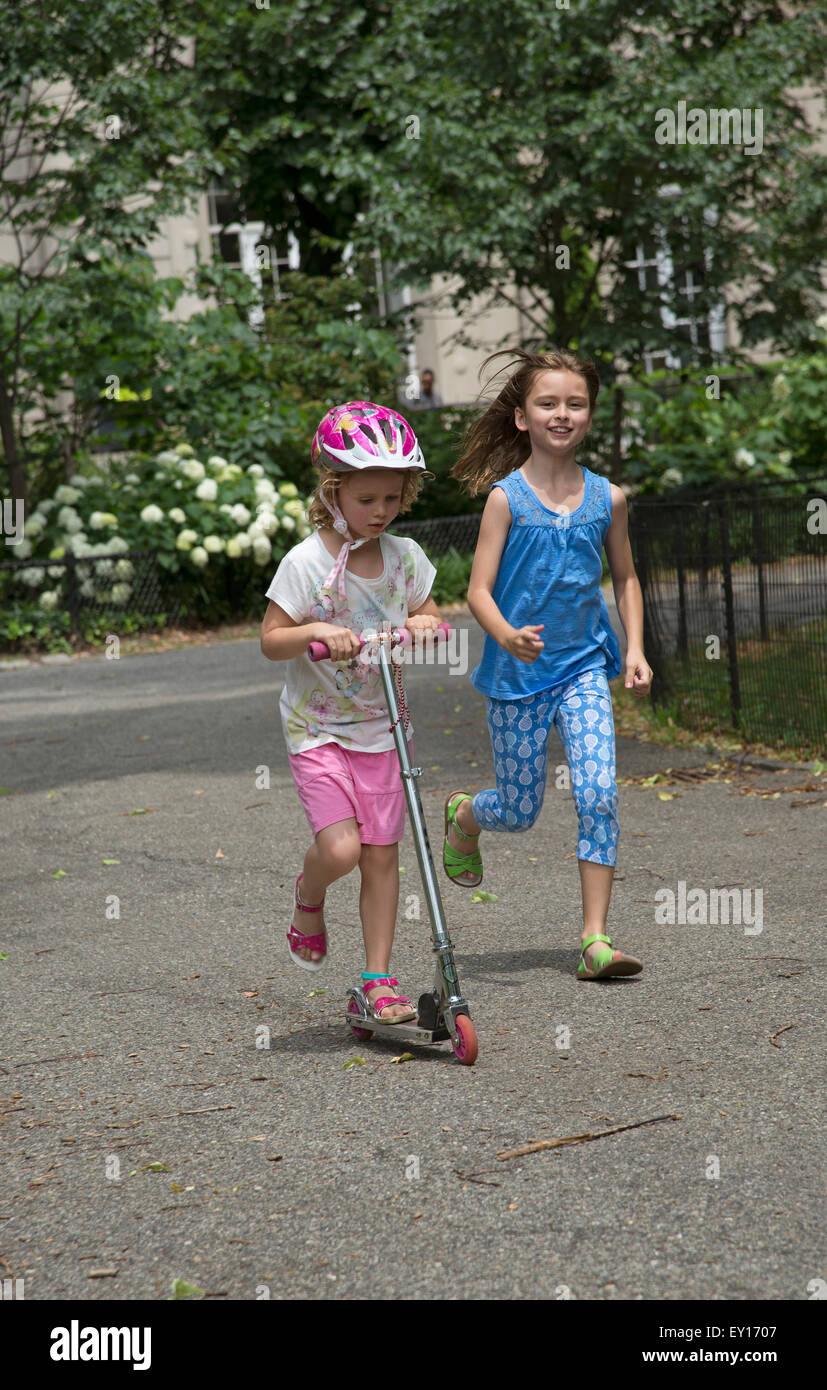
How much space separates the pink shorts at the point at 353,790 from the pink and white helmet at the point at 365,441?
0.76 metres

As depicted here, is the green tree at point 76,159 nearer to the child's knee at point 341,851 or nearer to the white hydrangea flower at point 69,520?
the white hydrangea flower at point 69,520

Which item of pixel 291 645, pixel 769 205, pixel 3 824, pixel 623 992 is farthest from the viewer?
pixel 769 205

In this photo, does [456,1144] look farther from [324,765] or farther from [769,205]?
[769,205]

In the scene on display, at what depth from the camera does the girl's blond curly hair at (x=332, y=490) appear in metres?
4.18

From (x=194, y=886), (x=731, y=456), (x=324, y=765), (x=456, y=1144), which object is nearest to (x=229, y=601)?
(x=731, y=456)

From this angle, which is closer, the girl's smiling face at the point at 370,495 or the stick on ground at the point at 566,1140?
the stick on ground at the point at 566,1140

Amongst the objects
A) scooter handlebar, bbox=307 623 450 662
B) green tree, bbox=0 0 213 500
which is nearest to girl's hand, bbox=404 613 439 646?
scooter handlebar, bbox=307 623 450 662

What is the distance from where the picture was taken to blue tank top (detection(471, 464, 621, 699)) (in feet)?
15.7

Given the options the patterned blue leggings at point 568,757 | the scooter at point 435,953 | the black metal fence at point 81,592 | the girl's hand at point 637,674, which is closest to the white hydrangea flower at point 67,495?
the black metal fence at point 81,592

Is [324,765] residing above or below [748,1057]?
above

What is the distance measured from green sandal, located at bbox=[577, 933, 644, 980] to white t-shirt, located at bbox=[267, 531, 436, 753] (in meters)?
0.85

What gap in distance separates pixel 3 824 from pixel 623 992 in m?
4.06

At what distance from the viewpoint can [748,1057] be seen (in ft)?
12.4
